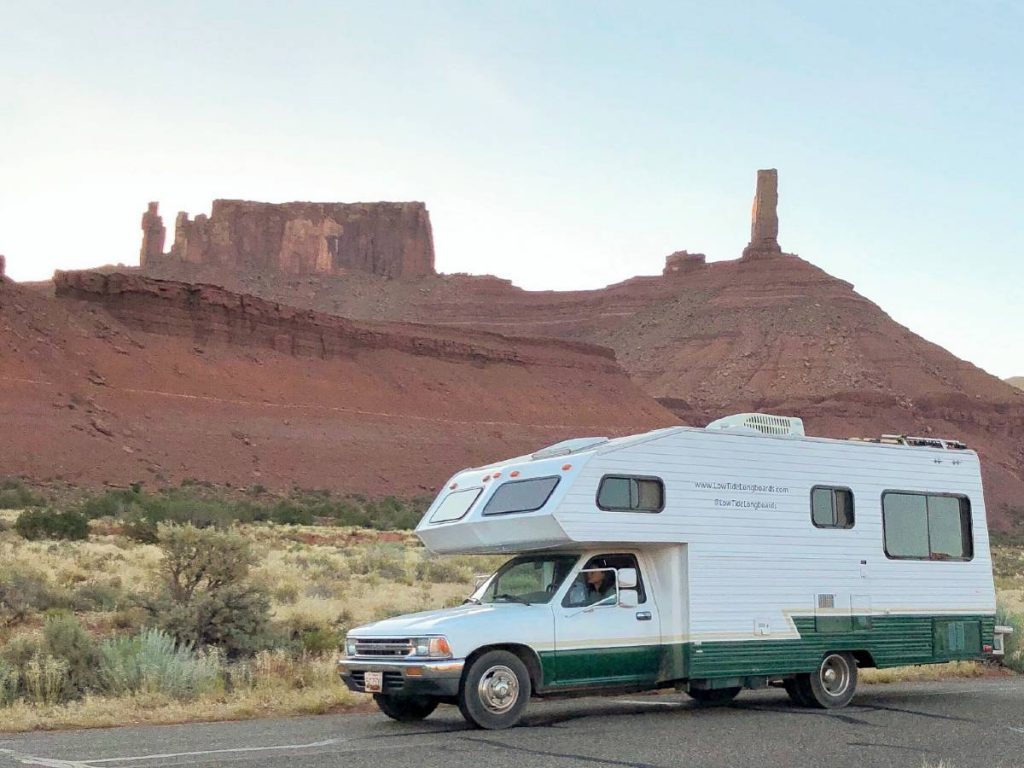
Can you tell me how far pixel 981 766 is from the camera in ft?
29.7

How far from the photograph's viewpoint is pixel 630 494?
11734 millimetres

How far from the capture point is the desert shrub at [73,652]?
12.7 metres

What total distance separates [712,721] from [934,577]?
364 centimetres

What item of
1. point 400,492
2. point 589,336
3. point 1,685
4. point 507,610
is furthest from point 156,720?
point 589,336

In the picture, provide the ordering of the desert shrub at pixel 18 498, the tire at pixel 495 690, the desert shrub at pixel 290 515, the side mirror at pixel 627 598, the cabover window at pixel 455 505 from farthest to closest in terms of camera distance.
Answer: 1. the desert shrub at pixel 290 515
2. the desert shrub at pixel 18 498
3. the cabover window at pixel 455 505
4. the side mirror at pixel 627 598
5. the tire at pixel 495 690

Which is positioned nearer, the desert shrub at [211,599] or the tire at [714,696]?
the tire at [714,696]

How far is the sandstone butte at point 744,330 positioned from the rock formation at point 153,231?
4826 millimetres

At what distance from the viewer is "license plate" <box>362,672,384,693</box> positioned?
10758 mm

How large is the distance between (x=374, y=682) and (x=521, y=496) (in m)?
2.18

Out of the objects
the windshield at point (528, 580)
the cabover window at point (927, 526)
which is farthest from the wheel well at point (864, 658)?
the windshield at point (528, 580)

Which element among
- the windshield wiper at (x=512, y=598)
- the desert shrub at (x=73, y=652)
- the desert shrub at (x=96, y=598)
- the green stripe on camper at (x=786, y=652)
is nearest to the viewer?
the green stripe on camper at (x=786, y=652)

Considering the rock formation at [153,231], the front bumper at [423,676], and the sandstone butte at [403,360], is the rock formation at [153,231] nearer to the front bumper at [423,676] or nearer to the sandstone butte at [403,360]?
the sandstone butte at [403,360]

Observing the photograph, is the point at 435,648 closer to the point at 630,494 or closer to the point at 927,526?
the point at 630,494

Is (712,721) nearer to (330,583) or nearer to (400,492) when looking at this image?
(330,583)
